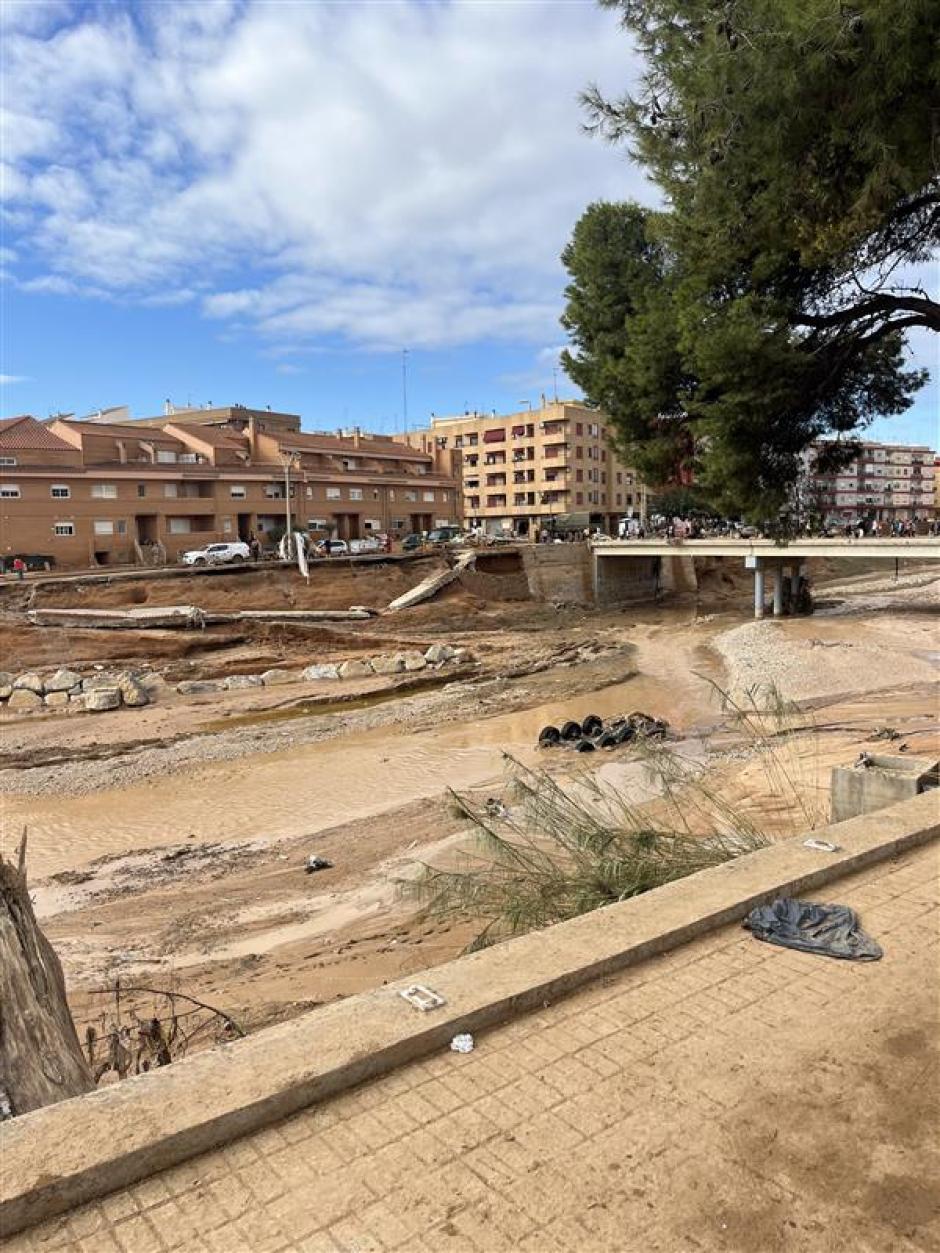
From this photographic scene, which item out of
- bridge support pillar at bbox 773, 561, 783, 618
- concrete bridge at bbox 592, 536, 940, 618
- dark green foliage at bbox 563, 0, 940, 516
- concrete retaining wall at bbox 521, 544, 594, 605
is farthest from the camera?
concrete retaining wall at bbox 521, 544, 594, 605

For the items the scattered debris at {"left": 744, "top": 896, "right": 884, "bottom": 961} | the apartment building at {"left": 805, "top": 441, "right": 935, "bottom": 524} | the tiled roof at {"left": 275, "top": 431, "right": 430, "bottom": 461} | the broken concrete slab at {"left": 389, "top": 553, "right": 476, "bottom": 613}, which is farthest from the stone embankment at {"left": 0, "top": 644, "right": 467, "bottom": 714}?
the apartment building at {"left": 805, "top": 441, "right": 935, "bottom": 524}

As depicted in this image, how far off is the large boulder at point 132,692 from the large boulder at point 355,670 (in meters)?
6.92

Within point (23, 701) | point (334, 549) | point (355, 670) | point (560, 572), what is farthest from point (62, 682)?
point (560, 572)

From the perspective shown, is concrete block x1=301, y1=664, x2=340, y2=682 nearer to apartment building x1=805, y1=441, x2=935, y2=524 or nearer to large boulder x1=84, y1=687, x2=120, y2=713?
large boulder x1=84, y1=687, x2=120, y2=713

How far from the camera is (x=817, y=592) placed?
58250 millimetres

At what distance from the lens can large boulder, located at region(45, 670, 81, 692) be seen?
90.2 feet

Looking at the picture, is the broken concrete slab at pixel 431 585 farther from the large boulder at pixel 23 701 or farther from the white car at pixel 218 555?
the large boulder at pixel 23 701

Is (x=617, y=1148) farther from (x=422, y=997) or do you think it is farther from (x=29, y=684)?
(x=29, y=684)

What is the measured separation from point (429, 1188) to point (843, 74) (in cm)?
907

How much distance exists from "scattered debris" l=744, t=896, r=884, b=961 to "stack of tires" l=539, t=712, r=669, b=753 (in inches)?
533

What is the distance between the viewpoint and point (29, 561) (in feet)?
138

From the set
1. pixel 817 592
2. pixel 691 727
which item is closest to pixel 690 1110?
pixel 691 727

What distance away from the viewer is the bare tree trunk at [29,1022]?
148 inches

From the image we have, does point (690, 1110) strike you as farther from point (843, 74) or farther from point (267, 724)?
point (267, 724)
